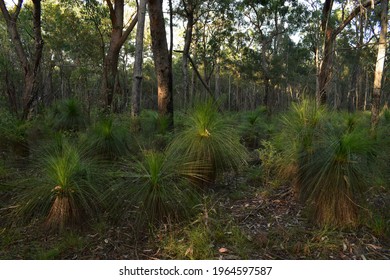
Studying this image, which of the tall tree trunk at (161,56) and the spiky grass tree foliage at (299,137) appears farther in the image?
the tall tree trunk at (161,56)

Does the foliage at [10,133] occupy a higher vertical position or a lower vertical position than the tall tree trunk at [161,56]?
lower

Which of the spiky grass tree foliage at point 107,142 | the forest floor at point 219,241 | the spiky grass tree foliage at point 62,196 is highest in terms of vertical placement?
the spiky grass tree foliage at point 107,142

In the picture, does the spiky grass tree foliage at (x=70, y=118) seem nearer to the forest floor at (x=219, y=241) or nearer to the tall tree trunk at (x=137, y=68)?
the tall tree trunk at (x=137, y=68)

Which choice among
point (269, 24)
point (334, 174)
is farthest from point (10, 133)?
point (269, 24)

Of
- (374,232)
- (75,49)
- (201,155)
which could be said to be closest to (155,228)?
(201,155)

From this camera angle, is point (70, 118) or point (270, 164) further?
point (70, 118)

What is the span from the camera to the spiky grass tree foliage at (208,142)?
3783mm

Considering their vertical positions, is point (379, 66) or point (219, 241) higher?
point (379, 66)

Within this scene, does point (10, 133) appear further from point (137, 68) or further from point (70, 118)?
point (137, 68)

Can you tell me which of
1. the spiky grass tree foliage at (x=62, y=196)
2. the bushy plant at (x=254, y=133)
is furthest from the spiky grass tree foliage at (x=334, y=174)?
the bushy plant at (x=254, y=133)

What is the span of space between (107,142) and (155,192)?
2136 millimetres

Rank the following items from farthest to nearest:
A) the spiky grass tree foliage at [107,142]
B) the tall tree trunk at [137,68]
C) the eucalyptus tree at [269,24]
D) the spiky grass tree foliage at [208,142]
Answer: the eucalyptus tree at [269,24] < the tall tree trunk at [137,68] < the spiky grass tree foliage at [107,142] < the spiky grass tree foliage at [208,142]

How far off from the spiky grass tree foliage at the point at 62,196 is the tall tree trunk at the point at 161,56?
3.02 meters

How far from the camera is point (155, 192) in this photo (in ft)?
10.2
